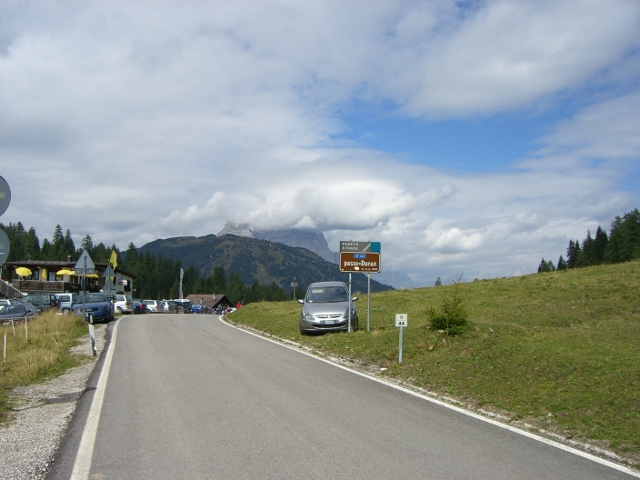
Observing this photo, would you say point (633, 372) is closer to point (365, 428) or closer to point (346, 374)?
point (365, 428)

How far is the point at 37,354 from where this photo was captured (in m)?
13.0

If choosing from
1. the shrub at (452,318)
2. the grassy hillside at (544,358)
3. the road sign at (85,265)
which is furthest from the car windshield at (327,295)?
the road sign at (85,265)

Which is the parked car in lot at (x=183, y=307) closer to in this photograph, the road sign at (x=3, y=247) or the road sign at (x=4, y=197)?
the road sign at (x=3, y=247)

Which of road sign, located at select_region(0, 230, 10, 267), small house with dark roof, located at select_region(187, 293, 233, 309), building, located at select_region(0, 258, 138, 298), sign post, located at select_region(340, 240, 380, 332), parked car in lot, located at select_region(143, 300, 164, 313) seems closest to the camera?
road sign, located at select_region(0, 230, 10, 267)

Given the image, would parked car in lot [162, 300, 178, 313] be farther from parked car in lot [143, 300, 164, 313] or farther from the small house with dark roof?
the small house with dark roof

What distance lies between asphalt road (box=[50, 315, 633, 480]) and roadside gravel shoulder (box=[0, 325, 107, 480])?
0.77 ft

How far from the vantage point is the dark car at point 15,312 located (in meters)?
22.0

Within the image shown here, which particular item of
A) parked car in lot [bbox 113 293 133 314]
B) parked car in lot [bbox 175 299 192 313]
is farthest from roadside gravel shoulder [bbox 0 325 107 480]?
parked car in lot [bbox 175 299 192 313]

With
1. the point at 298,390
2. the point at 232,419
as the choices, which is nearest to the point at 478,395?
the point at 298,390

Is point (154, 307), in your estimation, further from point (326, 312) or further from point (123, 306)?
point (326, 312)

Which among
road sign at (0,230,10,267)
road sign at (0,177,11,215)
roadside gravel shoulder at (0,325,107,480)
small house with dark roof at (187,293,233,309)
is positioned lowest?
small house with dark roof at (187,293,233,309)

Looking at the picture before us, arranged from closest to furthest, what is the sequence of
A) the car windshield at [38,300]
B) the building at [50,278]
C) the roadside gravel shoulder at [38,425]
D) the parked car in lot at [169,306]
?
1. the roadside gravel shoulder at [38,425]
2. the car windshield at [38,300]
3. the parked car in lot at [169,306]
4. the building at [50,278]

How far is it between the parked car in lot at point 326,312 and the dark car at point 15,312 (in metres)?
12.0

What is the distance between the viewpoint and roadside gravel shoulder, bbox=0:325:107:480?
5.57m
